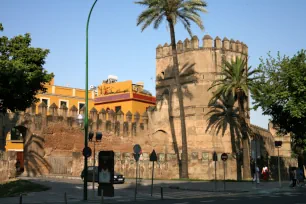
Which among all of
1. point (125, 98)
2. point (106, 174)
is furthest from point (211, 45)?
point (106, 174)

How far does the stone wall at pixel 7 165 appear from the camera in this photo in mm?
28625

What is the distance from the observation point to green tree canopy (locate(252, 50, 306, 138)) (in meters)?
32.4

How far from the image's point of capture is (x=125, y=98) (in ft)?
206

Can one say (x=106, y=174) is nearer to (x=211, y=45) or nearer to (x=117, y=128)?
(x=117, y=128)

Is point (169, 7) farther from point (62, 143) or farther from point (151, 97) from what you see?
point (151, 97)

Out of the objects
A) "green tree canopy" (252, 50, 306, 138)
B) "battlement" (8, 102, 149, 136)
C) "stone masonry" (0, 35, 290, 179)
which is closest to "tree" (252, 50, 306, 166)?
"green tree canopy" (252, 50, 306, 138)

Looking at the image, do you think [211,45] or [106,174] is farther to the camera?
[211,45]

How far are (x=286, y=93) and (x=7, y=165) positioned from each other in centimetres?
2059

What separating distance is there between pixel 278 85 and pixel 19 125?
22.2 m

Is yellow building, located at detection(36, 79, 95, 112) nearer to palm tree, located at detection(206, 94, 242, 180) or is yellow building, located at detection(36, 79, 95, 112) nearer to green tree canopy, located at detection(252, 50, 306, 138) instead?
palm tree, located at detection(206, 94, 242, 180)

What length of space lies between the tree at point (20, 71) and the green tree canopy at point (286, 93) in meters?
18.2

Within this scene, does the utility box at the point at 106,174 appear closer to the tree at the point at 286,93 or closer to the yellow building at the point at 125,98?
the tree at the point at 286,93

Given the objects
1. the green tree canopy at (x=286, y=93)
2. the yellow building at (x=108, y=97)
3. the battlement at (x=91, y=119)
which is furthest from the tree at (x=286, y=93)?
the yellow building at (x=108, y=97)

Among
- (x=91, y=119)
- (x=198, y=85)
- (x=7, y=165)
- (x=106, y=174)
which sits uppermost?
(x=198, y=85)
